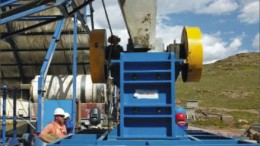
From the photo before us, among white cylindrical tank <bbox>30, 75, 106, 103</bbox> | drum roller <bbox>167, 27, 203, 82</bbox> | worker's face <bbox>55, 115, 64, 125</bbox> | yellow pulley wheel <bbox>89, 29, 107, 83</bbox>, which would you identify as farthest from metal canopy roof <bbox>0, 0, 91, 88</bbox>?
drum roller <bbox>167, 27, 203, 82</bbox>

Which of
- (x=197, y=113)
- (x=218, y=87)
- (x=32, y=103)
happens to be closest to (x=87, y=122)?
(x=32, y=103)

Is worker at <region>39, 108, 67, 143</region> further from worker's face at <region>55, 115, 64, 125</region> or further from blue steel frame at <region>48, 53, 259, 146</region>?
blue steel frame at <region>48, 53, 259, 146</region>

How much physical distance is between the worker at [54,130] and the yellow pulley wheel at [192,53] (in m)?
2.28

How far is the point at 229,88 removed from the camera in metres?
55.3

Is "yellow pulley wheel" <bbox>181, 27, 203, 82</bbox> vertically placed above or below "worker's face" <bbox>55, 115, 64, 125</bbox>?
above

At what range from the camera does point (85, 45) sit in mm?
18172

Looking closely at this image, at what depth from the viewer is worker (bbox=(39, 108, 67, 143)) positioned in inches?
262

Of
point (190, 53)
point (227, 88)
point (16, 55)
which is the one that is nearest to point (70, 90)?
point (16, 55)

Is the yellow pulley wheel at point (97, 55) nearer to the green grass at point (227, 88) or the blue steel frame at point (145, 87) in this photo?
the blue steel frame at point (145, 87)

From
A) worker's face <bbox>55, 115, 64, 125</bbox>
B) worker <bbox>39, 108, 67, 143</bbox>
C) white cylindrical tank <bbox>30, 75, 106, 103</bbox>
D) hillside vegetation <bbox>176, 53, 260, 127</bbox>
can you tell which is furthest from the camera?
hillside vegetation <bbox>176, 53, 260, 127</bbox>

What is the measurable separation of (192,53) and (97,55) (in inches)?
48.2

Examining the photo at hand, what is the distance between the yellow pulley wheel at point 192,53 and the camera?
5.66 meters

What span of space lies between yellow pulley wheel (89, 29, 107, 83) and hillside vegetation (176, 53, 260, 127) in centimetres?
2776

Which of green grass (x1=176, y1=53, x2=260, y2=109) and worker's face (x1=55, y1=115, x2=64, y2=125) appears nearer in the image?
worker's face (x1=55, y1=115, x2=64, y2=125)
